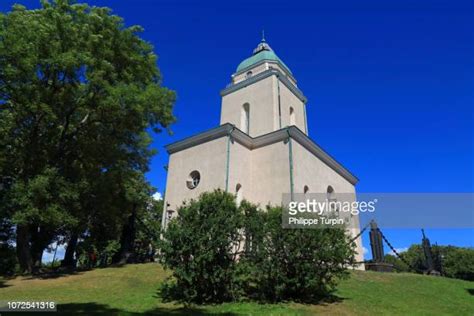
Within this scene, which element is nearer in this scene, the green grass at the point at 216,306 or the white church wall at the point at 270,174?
the green grass at the point at 216,306

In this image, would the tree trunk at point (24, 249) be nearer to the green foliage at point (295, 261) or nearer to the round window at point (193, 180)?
the round window at point (193, 180)

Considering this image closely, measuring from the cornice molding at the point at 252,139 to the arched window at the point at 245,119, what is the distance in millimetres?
2928

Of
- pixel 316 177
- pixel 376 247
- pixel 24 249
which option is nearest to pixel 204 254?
pixel 24 249

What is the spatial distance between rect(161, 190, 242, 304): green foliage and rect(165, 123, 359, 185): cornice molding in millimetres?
9862

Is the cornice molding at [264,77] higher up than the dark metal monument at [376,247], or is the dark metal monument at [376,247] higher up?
the cornice molding at [264,77]

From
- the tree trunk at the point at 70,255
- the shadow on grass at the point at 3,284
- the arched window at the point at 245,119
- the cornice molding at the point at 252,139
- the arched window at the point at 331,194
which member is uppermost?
the arched window at the point at 245,119

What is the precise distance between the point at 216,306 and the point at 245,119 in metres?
16.3

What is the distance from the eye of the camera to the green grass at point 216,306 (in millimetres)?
7680

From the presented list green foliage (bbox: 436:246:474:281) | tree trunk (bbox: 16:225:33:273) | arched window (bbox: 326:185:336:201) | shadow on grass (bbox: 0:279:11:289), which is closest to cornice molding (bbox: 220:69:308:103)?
arched window (bbox: 326:185:336:201)

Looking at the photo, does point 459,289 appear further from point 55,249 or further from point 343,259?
point 55,249

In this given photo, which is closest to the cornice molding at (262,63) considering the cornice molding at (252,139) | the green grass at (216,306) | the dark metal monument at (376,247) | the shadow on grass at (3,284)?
the cornice molding at (252,139)

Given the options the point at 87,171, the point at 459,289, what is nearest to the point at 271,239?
the point at 459,289

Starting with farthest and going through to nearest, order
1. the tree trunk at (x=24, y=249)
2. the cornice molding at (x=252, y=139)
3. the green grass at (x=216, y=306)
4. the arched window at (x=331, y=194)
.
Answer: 1. the arched window at (x=331, y=194)
2. the cornice molding at (x=252, y=139)
3. the tree trunk at (x=24, y=249)
4. the green grass at (x=216, y=306)

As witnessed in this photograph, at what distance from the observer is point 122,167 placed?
1866cm
